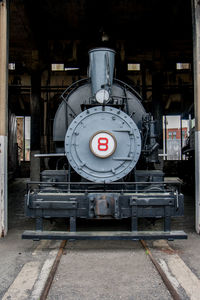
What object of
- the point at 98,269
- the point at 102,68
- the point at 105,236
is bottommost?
the point at 98,269

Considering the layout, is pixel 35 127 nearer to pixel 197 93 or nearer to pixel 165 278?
pixel 197 93

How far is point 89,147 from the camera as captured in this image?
14.2 ft

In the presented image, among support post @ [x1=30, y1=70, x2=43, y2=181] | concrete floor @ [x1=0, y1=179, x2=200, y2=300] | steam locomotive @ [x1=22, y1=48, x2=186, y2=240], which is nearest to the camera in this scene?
concrete floor @ [x1=0, y1=179, x2=200, y2=300]

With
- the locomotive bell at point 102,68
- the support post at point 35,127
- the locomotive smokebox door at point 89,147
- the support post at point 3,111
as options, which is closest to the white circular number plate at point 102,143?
the locomotive smokebox door at point 89,147

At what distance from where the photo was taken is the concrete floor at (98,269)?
2.87m

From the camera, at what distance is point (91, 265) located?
11.7 feet

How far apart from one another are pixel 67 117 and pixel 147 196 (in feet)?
7.09

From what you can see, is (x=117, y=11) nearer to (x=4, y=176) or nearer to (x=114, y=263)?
(x=4, y=176)

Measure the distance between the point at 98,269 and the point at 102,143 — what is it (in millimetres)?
1806

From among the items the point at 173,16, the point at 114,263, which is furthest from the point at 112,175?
the point at 173,16

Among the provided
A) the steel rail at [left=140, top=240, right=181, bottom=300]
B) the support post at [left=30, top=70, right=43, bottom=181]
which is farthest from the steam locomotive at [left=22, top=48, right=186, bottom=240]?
the support post at [left=30, top=70, right=43, bottom=181]

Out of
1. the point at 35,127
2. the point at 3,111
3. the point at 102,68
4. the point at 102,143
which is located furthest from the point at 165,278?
the point at 35,127

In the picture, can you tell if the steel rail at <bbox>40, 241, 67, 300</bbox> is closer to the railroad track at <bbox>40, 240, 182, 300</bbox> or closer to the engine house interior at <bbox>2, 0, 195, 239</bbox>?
the railroad track at <bbox>40, 240, 182, 300</bbox>

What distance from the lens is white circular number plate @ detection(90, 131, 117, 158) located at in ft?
13.8
